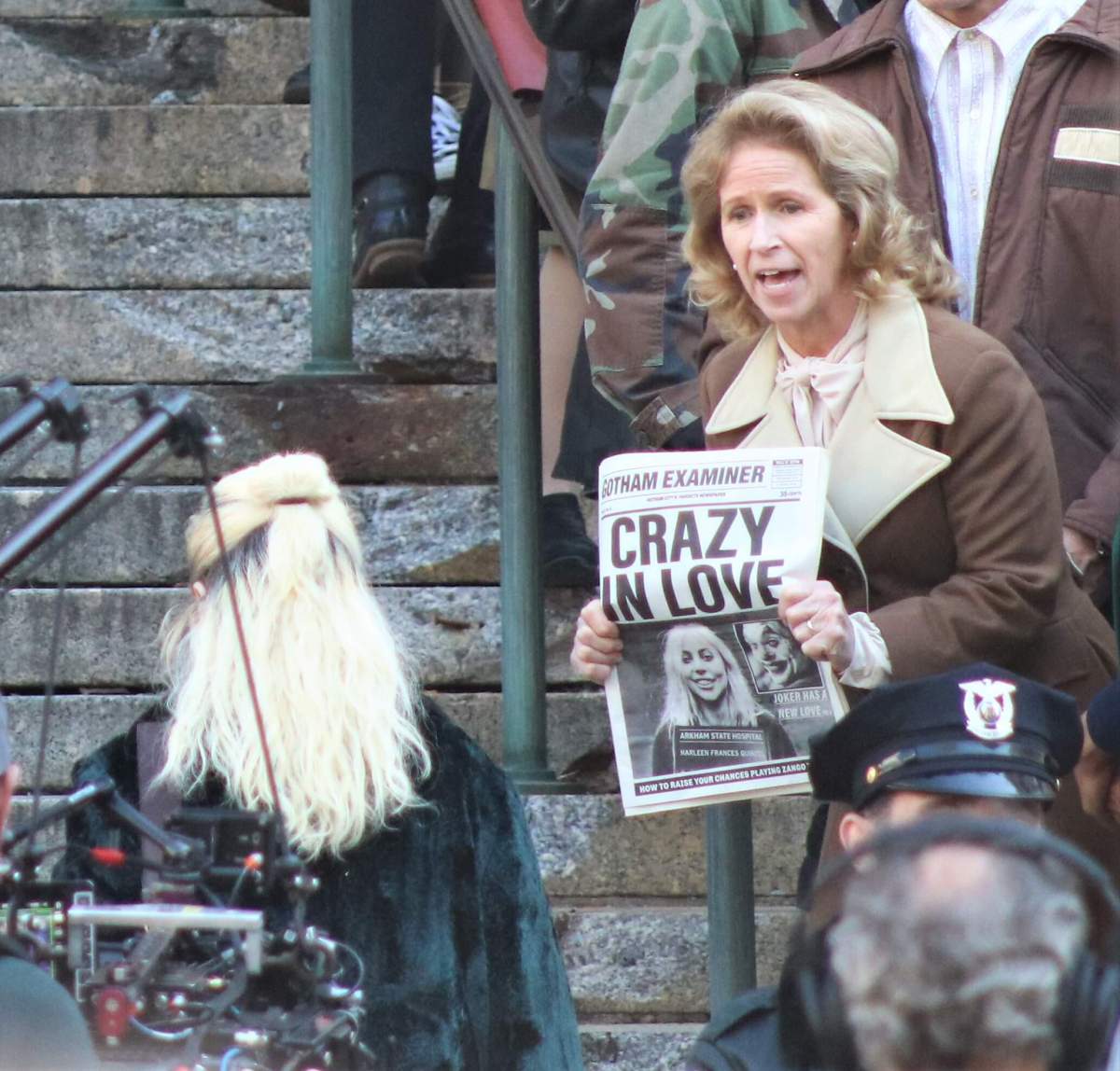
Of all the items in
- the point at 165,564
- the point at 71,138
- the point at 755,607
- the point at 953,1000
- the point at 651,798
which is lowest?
the point at 953,1000

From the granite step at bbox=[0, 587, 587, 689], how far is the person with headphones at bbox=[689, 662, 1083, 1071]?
224 centimetres

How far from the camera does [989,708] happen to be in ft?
9.22

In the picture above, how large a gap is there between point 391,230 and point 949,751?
3260 mm

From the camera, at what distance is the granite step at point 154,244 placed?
19.6ft

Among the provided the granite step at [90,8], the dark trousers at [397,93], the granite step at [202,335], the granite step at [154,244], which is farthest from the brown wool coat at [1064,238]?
the granite step at [90,8]

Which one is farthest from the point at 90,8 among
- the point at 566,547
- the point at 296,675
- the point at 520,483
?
the point at 296,675

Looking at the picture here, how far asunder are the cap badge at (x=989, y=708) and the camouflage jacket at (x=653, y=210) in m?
1.26

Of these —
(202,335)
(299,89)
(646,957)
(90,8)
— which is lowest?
(646,957)

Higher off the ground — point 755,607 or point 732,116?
point 732,116

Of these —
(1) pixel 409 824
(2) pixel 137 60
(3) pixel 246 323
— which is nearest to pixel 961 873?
(1) pixel 409 824

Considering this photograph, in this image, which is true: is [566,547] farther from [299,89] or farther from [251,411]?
[299,89]

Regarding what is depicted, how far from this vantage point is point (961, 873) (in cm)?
149

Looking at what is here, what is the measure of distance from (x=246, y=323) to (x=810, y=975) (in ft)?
14.4

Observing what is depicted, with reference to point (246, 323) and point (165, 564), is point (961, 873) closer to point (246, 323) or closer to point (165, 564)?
point (165, 564)
